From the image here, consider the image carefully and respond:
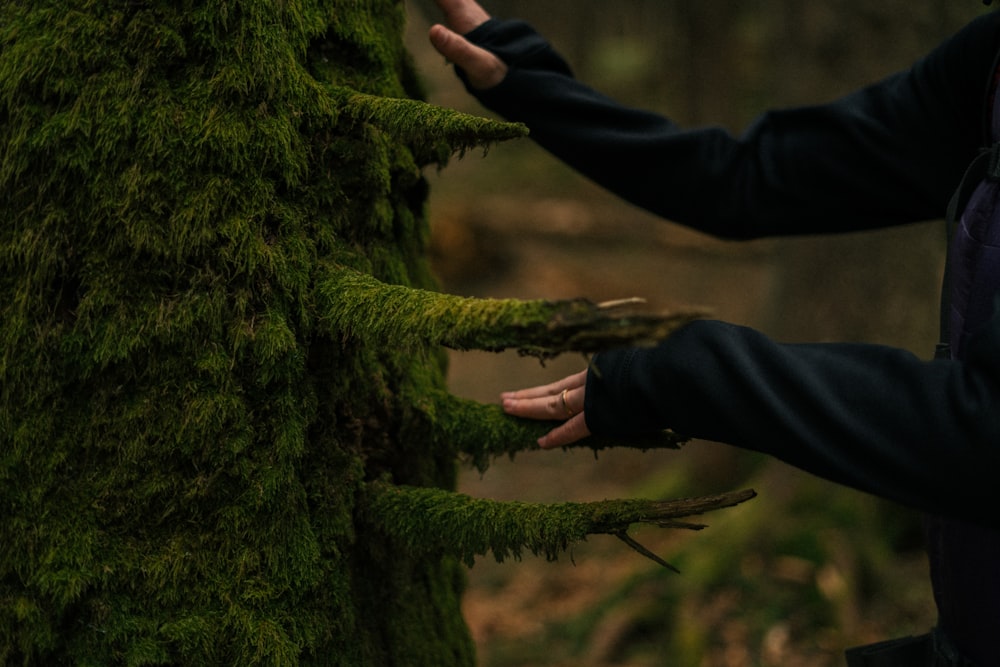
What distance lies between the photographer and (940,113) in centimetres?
201

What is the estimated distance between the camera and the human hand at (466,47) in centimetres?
200

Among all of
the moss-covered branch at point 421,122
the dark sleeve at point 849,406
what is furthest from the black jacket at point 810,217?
the moss-covered branch at point 421,122

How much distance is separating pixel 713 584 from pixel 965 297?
315cm

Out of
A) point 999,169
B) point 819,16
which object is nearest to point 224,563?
point 999,169

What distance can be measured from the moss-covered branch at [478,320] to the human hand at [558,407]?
33 cm

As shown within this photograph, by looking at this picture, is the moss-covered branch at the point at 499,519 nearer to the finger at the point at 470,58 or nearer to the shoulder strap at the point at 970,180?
the shoulder strap at the point at 970,180

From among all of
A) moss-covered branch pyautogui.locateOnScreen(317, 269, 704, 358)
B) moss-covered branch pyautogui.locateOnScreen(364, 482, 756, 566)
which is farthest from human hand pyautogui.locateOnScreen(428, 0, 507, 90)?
moss-covered branch pyautogui.locateOnScreen(364, 482, 756, 566)

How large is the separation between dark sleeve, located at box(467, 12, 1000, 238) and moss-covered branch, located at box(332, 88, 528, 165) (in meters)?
0.63

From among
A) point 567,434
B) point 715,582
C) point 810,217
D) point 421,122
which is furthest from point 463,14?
point 715,582

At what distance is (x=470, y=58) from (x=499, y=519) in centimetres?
111

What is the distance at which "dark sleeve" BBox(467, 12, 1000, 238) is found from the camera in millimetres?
2012

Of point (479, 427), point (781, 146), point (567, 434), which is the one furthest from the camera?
point (781, 146)

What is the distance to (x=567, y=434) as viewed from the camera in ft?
5.18

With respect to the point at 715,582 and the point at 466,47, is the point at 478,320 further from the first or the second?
the point at 715,582
